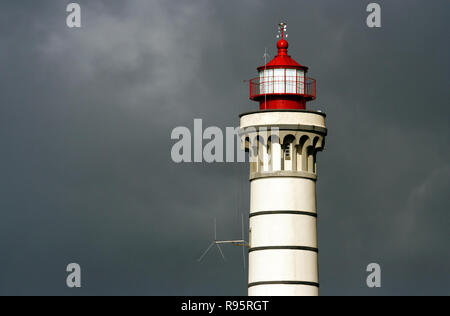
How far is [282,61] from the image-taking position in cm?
7762

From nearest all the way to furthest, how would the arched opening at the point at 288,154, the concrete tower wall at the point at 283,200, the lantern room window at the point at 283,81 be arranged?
the concrete tower wall at the point at 283,200, the arched opening at the point at 288,154, the lantern room window at the point at 283,81

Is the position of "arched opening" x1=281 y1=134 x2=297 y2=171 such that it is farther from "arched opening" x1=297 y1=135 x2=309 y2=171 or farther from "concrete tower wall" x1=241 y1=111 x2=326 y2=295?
"arched opening" x1=297 y1=135 x2=309 y2=171

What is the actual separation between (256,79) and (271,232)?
6.49m

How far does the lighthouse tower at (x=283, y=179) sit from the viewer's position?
75625 millimetres

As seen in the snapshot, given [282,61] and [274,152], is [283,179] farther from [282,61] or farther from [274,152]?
[282,61]

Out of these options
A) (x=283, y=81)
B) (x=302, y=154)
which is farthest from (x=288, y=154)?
(x=283, y=81)

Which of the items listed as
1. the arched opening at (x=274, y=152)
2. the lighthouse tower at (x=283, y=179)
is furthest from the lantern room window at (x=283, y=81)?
the arched opening at (x=274, y=152)

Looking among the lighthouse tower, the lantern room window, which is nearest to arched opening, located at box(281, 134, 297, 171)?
the lighthouse tower

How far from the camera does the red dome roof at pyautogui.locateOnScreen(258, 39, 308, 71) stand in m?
77.4

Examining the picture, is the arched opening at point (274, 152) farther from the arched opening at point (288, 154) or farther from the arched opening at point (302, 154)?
the arched opening at point (302, 154)

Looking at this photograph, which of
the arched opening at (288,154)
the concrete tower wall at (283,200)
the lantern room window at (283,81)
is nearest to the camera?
the concrete tower wall at (283,200)

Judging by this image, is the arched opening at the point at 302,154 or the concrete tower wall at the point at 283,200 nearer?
the concrete tower wall at the point at 283,200
